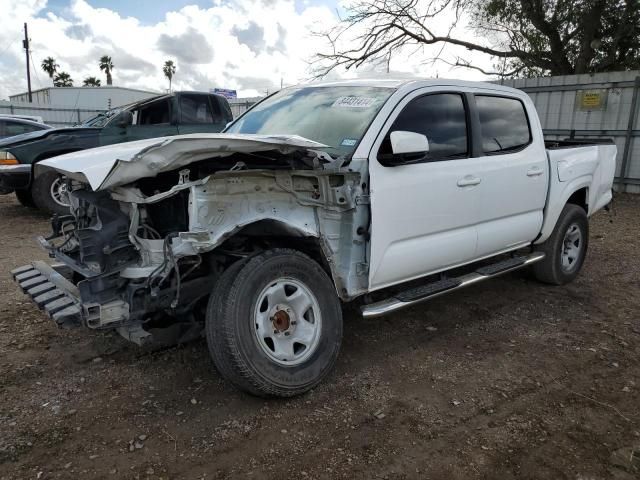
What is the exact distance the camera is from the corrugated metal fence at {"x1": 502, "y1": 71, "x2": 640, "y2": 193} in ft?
36.7

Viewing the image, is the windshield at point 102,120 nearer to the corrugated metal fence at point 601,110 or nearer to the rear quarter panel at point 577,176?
the rear quarter panel at point 577,176

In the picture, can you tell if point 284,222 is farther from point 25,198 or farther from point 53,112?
point 53,112

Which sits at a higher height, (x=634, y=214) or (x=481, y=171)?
(x=481, y=171)

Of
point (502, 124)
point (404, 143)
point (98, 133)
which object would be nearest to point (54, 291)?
point (404, 143)

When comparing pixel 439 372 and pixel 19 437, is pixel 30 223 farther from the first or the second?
pixel 439 372

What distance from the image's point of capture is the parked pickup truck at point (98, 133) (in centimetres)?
792

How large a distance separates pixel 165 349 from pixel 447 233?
2.26m

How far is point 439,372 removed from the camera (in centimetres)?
352

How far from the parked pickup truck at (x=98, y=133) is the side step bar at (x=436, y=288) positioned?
5487 millimetres

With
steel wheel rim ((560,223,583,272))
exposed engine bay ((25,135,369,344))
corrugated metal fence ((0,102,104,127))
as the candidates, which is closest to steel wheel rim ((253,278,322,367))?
exposed engine bay ((25,135,369,344))

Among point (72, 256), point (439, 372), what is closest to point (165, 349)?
point (72, 256)

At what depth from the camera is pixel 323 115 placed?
3.79m

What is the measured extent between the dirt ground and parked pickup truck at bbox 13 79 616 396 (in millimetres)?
358

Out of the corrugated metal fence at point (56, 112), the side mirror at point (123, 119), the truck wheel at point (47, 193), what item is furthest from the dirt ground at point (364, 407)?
the corrugated metal fence at point (56, 112)
